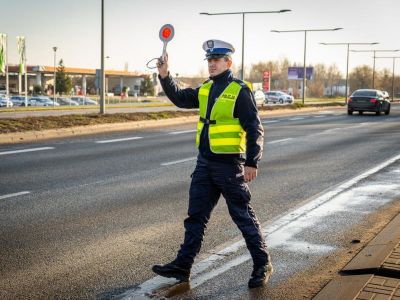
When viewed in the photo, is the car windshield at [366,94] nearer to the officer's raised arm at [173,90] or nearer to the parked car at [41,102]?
the parked car at [41,102]

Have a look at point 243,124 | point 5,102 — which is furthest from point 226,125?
point 5,102

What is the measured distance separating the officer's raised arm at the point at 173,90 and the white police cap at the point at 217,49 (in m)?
0.37

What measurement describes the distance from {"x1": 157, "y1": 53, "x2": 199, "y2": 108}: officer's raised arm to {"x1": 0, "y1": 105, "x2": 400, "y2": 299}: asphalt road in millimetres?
1427

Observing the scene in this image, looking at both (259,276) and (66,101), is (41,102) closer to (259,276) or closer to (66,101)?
(66,101)

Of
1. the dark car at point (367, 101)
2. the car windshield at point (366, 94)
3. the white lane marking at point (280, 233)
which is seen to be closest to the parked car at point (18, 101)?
the dark car at point (367, 101)

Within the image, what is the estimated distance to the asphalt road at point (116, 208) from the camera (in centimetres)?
457

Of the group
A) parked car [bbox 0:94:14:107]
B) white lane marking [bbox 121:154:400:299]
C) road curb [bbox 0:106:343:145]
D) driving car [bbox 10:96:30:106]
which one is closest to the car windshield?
road curb [bbox 0:106:343:145]

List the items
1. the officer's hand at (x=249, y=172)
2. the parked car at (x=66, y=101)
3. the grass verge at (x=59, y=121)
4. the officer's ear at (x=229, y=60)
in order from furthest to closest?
the parked car at (x=66, y=101) → the grass verge at (x=59, y=121) → the officer's ear at (x=229, y=60) → the officer's hand at (x=249, y=172)

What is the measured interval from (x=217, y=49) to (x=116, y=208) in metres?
3.46

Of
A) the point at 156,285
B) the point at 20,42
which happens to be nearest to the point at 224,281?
the point at 156,285

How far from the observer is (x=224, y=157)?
4465 mm

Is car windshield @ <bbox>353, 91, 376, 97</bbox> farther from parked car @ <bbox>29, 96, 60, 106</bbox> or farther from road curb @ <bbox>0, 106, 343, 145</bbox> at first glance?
parked car @ <bbox>29, 96, 60, 106</bbox>

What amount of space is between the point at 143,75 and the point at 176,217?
109 m

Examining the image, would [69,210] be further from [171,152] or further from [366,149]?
[366,149]
